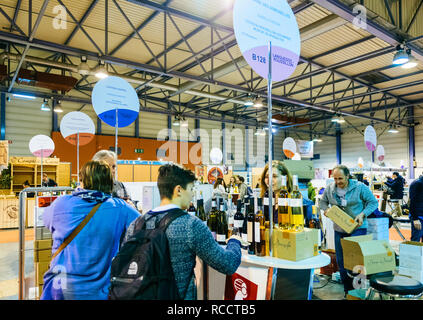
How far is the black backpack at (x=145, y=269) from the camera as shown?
49.4 inches

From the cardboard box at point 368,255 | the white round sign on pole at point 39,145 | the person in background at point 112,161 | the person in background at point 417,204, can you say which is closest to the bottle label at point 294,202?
the cardboard box at point 368,255

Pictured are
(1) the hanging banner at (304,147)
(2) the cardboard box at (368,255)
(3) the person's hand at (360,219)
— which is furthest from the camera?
(1) the hanging banner at (304,147)

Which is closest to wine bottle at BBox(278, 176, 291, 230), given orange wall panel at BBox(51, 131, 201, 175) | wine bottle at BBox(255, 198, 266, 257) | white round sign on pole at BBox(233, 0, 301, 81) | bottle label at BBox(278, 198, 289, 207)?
bottle label at BBox(278, 198, 289, 207)

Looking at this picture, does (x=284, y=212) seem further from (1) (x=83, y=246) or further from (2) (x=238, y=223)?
(1) (x=83, y=246)

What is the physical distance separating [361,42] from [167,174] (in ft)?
25.1

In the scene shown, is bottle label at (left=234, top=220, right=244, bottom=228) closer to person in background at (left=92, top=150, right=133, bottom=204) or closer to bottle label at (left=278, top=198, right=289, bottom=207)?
bottle label at (left=278, top=198, right=289, bottom=207)

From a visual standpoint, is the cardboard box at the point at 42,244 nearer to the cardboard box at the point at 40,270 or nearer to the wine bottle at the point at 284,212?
the cardboard box at the point at 40,270

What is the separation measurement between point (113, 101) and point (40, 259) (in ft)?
5.23

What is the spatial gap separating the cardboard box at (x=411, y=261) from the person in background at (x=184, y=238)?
7.65ft

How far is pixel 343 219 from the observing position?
292 cm

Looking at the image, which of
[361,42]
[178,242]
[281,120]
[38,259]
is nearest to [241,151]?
[281,120]

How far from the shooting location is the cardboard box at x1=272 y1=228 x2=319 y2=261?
176cm

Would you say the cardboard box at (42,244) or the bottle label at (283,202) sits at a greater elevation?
the bottle label at (283,202)
